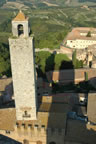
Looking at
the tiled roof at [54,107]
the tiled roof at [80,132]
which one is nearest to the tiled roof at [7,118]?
the tiled roof at [54,107]

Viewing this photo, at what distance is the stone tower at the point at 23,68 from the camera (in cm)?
1605

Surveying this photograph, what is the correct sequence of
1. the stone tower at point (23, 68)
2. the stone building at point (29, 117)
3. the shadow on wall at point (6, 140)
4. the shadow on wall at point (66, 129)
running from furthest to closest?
the shadow on wall at point (6, 140), the shadow on wall at point (66, 129), the stone building at point (29, 117), the stone tower at point (23, 68)

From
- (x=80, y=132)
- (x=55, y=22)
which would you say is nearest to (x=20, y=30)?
(x=80, y=132)

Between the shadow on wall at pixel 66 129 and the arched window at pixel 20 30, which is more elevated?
the arched window at pixel 20 30

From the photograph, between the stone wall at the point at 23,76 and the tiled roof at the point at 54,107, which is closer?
the stone wall at the point at 23,76

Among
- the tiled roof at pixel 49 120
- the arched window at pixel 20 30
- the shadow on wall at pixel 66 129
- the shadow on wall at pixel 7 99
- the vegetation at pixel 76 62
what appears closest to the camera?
the arched window at pixel 20 30

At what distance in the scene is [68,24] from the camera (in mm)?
98688

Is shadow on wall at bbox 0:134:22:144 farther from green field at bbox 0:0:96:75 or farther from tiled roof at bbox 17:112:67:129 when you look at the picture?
green field at bbox 0:0:96:75

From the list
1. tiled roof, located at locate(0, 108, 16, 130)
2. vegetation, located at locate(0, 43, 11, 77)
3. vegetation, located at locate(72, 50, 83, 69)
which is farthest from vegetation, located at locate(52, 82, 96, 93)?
tiled roof, located at locate(0, 108, 16, 130)

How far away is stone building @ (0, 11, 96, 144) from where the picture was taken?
16281mm

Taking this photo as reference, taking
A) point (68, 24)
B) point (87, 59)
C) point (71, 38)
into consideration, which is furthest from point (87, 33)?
point (68, 24)

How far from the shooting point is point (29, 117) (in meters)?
19.1

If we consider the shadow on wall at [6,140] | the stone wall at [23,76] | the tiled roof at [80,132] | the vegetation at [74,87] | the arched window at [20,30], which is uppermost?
the arched window at [20,30]

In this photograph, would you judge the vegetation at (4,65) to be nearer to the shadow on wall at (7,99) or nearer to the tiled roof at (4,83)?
the tiled roof at (4,83)
